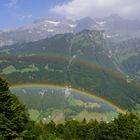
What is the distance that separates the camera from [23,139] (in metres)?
62.9

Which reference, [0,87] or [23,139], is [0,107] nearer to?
[0,87]

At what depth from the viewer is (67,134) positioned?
142500mm

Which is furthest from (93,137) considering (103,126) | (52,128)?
(52,128)

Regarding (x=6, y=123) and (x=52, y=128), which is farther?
(x=52, y=128)

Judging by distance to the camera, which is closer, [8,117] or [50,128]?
[8,117]

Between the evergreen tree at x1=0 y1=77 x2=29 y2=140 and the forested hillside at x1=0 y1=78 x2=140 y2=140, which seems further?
the forested hillside at x1=0 y1=78 x2=140 y2=140

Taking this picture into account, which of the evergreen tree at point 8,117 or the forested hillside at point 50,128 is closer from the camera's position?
the evergreen tree at point 8,117

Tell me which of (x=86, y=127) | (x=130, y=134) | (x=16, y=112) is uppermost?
(x=86, y=127)

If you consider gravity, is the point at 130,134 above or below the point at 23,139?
above

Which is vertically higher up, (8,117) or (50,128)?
(50,128)

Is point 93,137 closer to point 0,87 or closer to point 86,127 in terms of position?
point 86,127

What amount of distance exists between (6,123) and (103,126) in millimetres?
81788

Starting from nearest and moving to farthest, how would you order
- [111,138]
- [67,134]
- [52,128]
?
[111,138] → [67,134] → [52,128]

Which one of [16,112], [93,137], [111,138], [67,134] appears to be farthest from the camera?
[67,134]
